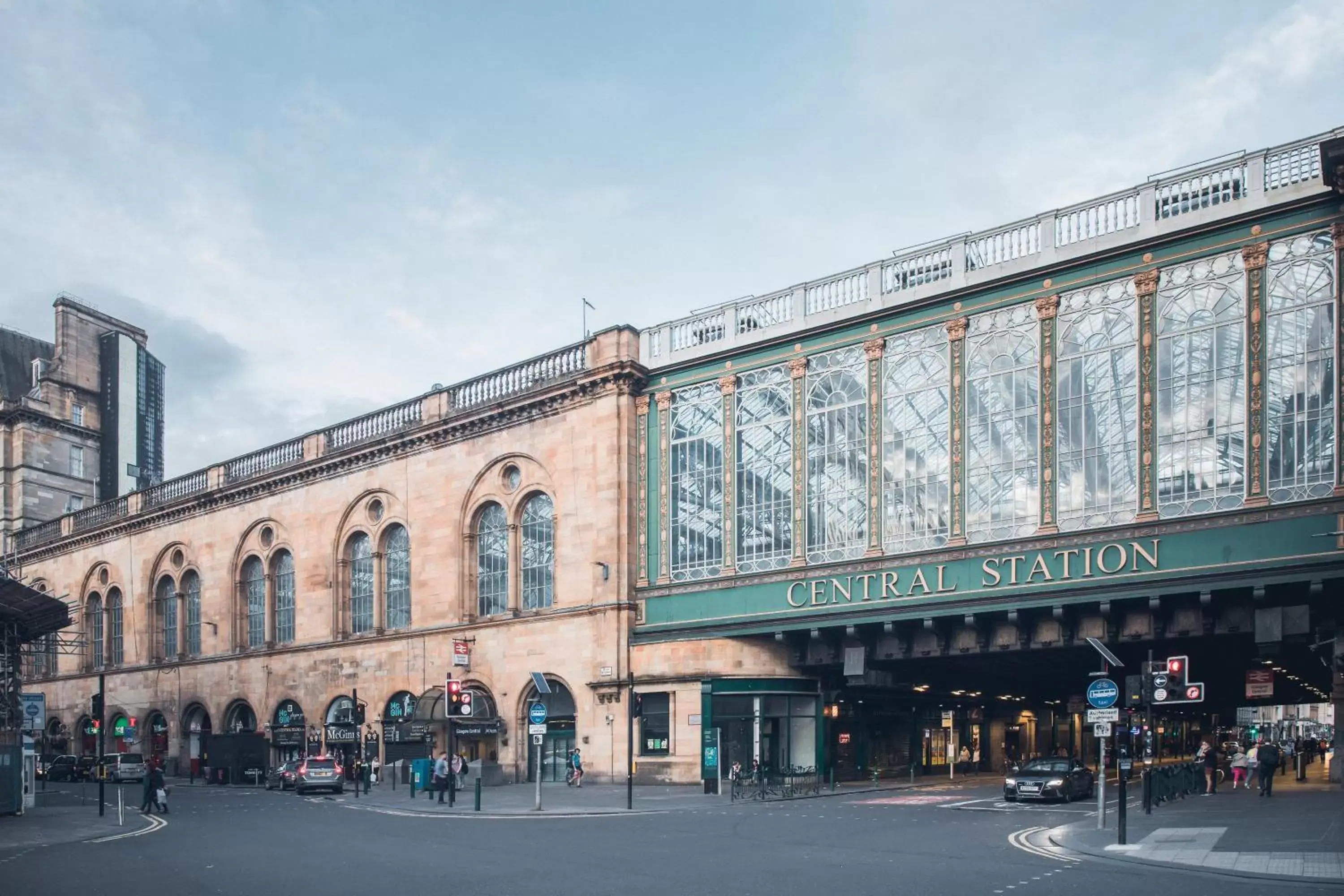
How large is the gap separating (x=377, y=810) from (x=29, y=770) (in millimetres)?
12437

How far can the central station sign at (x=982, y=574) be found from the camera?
104 ft

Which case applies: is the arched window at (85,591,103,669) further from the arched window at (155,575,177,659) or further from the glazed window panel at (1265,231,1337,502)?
the glazed window panel at (1265,231,1337,502)

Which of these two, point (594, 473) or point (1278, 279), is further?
point (594, 473)

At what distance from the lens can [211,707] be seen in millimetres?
61875

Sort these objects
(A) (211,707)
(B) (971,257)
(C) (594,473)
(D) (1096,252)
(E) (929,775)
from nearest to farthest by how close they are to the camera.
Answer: (D) (1096,252)
(B) (971,257)
(C) (594,473)
(E) (929,775)
(A) (211,707)

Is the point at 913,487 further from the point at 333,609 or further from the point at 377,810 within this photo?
the point at 333,609

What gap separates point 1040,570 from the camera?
32969mm

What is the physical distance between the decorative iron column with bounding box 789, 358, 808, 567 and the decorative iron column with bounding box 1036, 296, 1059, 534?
794cm

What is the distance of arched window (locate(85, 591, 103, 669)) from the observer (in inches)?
2815

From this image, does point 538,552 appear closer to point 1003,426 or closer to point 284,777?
point 284,777

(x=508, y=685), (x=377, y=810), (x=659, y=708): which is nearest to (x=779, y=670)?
(x=659, y=708)

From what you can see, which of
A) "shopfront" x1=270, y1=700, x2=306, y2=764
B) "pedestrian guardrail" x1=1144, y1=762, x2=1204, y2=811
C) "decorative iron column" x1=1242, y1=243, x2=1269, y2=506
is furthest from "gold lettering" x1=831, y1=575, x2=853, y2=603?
"shopfront" x1=270, y1=700, x2=306, y2=764

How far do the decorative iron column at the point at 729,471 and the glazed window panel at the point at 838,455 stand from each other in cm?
298

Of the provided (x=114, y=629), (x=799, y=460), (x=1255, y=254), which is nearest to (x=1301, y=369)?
(x=1255, y=254)
